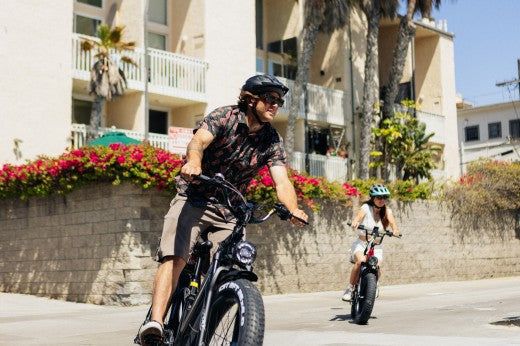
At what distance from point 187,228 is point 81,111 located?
18.0 meters

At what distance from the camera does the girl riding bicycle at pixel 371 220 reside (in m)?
9.95

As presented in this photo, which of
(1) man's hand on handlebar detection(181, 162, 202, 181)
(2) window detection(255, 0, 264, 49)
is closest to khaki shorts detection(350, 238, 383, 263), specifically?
(1) man's hand on handlebar detection(181, 162, 202, 181)

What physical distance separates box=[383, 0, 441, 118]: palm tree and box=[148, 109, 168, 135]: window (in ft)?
30.2

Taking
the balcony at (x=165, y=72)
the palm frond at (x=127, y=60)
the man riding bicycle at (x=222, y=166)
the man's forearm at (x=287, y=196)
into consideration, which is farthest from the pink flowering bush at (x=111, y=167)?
the man's forearm at (x=287, y=196)

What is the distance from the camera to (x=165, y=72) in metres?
22.8

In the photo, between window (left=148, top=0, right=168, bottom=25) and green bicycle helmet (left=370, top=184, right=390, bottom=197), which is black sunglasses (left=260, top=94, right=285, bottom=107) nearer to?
green bicycle helmet (left=370, top=184, right=390, bottom=197)

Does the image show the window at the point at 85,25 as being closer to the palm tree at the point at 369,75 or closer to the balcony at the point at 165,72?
the balcony at the point at 165,72

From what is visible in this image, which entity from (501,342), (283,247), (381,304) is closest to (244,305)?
(501,342)

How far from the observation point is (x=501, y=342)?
6832mm

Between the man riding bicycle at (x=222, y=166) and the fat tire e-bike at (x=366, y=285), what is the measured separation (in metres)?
4.38

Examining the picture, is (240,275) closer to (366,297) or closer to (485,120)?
(366,297)

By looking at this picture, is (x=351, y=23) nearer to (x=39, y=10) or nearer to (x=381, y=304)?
(x=39, y=10)

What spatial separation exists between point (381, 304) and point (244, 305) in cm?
916

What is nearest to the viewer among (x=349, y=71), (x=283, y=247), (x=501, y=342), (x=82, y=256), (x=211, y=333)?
(x=211, y=333)
